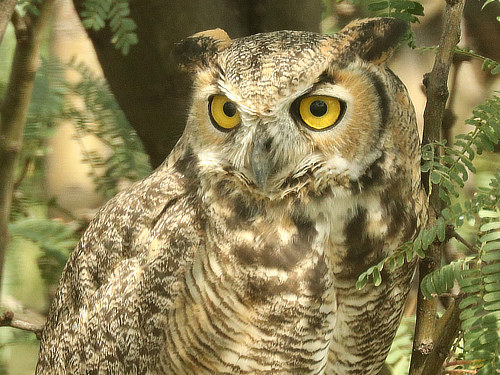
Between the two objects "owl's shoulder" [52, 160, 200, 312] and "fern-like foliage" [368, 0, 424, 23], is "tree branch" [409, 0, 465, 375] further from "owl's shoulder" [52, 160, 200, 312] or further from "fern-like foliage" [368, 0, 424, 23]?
"owl's shoulder" [52, 160, 200, 312]

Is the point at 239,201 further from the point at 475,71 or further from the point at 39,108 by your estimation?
the point at 475,71

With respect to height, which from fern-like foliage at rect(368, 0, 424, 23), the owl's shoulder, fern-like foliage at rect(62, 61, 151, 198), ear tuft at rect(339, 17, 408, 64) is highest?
fern-like foliage at rect(368, 0, 424, 23)

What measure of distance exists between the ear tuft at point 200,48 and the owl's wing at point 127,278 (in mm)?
239

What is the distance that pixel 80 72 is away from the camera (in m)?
2.21

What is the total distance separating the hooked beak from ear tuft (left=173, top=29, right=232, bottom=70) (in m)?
0.23

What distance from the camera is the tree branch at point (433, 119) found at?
134 centimetres

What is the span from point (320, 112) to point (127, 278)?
0.58 meters

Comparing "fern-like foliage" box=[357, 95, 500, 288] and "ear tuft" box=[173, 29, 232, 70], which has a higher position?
"ear tuft" box=[173, 29, 232, 70]

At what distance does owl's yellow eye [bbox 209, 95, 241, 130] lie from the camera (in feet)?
4.54

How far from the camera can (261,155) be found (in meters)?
1.33

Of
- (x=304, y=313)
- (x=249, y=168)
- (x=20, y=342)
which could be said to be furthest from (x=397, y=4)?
(x=20, y=342)

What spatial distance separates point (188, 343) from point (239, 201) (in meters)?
0.30

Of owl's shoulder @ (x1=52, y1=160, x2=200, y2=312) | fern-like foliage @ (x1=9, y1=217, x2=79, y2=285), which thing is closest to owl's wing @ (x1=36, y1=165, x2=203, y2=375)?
owl's shoulder @ (x1=52, y1=160, x2=200, y2=312)

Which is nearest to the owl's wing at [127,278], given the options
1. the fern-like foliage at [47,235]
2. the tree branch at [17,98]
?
the fern-like foliage at [47,235]
